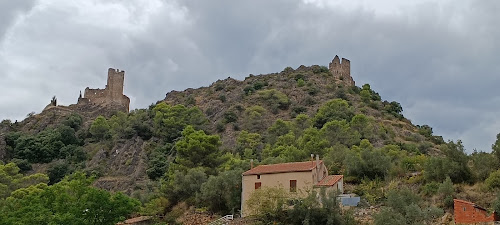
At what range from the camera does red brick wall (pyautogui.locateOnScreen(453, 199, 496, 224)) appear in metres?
26.3

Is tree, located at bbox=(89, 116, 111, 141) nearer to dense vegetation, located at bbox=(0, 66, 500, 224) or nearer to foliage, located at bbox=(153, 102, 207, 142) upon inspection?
dense vegetation, located at bbox=(0, 66, 500, 224)

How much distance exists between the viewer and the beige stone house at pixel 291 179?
32562 millimetres

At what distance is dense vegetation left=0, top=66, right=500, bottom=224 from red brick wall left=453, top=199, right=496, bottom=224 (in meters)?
1.50

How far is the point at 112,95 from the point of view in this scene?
106188 millimetres

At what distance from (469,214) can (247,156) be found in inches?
1290

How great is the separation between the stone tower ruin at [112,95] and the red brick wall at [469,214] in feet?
280

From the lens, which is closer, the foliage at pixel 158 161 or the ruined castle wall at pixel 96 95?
the foliage at pixel 158 161

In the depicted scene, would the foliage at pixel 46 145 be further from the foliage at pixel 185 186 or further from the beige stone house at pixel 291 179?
the beige stone house at pixel 291 179

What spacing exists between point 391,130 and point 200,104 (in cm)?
3630

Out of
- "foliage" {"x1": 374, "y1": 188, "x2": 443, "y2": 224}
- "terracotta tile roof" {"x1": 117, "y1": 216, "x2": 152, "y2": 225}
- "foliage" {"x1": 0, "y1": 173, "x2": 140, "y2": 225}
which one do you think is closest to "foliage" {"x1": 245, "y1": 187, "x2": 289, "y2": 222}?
"foliage" {"x1": 374, "y1": 188, "x2": 443, "y2": 224}

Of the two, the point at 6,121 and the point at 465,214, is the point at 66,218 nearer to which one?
the point at 465,214

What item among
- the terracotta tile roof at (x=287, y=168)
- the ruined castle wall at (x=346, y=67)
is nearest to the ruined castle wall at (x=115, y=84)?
the ruined castle wall at (x=346, y=67)

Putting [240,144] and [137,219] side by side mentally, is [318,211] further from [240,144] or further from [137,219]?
[240,144]

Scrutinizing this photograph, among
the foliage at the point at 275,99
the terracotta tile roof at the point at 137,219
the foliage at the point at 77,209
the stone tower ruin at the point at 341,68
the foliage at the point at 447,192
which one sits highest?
the stone tower ruin at the point at 341,68
